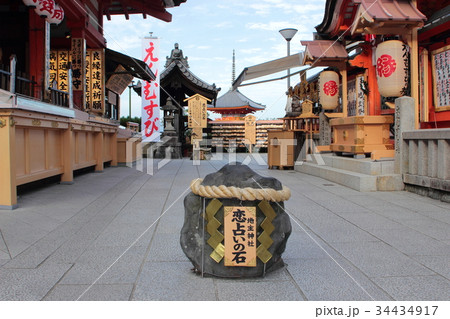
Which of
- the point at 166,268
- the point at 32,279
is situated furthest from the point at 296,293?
the point at 32,279

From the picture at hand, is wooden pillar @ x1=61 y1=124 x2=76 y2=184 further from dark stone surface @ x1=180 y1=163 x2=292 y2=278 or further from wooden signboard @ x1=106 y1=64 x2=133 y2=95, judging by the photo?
wooden signboard @ x1=106 y1=64 x2=133 y2=95

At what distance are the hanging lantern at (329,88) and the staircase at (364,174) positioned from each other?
2.19m

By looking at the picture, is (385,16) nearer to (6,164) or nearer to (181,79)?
(6,164)

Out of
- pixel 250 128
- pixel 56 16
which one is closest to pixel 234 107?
pixel 250 128

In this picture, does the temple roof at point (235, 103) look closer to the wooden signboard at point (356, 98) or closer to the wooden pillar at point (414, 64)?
the wooden signboard at point (356, 98)

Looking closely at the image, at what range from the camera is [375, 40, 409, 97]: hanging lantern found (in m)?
7.30

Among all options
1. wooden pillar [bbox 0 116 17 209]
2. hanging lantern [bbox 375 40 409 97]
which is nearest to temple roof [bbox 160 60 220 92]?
hanging lantern [bbox 375 40 409 97]

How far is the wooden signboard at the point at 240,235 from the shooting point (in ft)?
8.82

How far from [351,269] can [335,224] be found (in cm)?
162

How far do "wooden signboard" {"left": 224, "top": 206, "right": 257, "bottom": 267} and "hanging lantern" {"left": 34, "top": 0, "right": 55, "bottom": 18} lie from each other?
7403 mm

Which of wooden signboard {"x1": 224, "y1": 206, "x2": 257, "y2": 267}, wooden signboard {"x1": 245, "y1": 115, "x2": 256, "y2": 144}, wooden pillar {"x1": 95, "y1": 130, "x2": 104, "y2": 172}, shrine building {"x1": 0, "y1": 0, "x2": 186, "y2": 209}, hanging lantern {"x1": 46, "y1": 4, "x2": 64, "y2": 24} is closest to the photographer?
wooden signboard {"x1": 224, "y1": 206, "x2": 257, "y2": 267}

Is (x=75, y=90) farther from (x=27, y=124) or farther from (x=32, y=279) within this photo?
(x=32, y=279)

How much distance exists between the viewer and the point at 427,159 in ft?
20.9

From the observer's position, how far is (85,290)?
8.46ft
